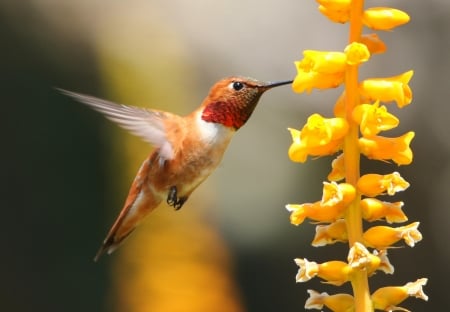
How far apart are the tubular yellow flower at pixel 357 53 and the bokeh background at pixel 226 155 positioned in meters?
4.64

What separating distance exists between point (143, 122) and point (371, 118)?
1.24m

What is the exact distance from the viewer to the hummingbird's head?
266cm

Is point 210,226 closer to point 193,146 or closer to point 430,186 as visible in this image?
point 430,186

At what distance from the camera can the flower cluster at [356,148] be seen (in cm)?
171

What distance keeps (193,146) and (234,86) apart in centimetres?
26

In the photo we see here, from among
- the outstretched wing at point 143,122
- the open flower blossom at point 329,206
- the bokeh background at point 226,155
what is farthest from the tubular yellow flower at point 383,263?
the bokeh background at point 226,155

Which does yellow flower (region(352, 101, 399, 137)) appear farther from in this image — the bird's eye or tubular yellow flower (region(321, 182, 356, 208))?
the bird's eye

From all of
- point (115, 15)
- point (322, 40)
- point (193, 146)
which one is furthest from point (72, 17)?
point (193, 146)

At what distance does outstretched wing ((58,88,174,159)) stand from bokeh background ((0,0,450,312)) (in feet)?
11.2

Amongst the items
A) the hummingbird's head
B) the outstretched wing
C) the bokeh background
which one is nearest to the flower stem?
the hummingbird's head

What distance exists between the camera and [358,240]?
1.76 metres

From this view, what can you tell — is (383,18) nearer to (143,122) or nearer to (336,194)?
(336,194)

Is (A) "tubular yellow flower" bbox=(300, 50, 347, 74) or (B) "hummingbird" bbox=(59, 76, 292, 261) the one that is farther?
(B) "hummingbird" bbox=(59, 76, 292, 261)

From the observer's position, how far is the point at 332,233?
184cm
